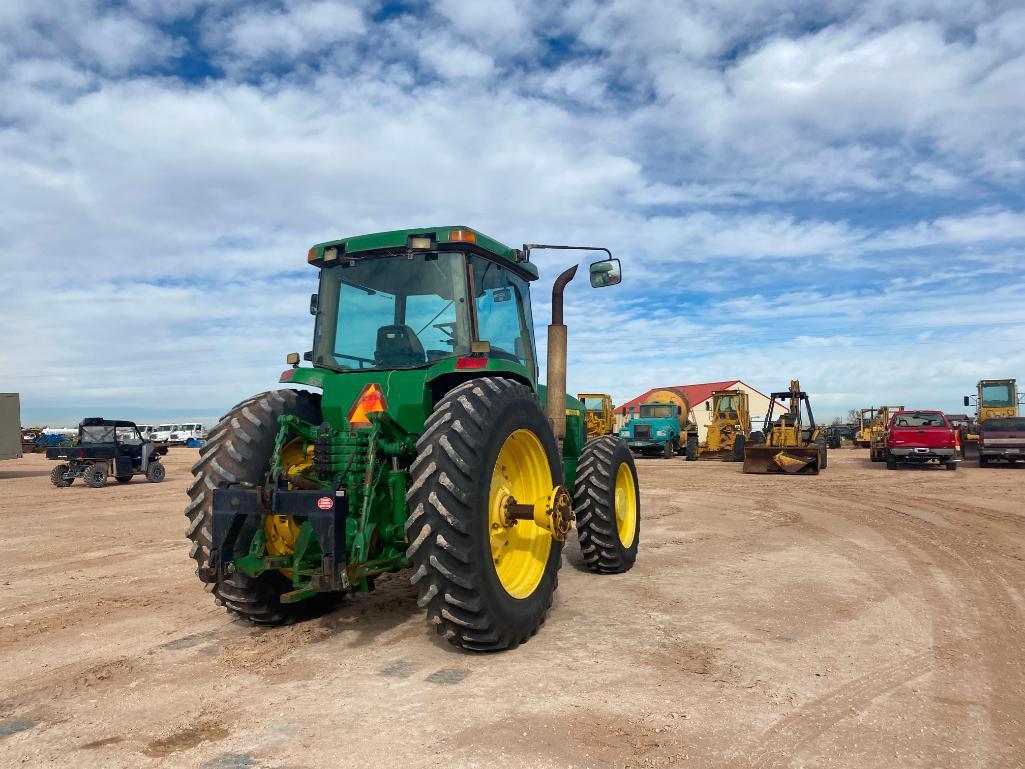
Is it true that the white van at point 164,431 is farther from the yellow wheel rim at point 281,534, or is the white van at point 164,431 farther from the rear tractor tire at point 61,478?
the yellow wheel rim at point 281,534

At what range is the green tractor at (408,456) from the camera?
3.93 m

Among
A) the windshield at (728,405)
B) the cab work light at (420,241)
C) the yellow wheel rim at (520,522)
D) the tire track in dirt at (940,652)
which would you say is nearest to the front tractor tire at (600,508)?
the yellow wheel rim at (520,522)

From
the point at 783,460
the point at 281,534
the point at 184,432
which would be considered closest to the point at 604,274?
the point at 281,534

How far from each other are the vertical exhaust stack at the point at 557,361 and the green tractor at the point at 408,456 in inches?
0.5

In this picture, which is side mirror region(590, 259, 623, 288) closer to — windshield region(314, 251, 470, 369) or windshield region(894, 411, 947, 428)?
windshield region(314, 251, 470, 369)

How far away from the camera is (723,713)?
3361 millimetres

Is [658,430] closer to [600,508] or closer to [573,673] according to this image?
[600,508]

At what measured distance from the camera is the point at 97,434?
746 inches

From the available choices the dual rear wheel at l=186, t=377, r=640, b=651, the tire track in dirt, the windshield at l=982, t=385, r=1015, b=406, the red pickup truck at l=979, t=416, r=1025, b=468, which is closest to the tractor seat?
the dual rear wheel at l=186, t=377, r=640, b=651

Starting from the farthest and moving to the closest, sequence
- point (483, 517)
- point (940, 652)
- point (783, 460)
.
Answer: point (783, 460) → point (940, 652) → point (483, 517)

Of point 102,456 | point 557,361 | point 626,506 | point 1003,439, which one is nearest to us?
point 557,361

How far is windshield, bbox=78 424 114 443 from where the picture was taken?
739 inches

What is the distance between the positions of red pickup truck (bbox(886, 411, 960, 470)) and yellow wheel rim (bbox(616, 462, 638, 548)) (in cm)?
1672

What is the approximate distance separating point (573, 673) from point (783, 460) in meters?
17.1
